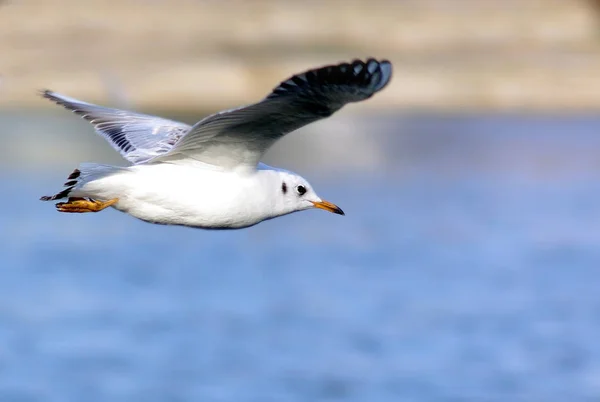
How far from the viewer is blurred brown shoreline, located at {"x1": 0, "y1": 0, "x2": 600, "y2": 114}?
2677 centimetres

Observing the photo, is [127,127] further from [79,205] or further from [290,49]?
[290,49]

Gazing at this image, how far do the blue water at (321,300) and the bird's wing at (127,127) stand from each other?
15.3 feet

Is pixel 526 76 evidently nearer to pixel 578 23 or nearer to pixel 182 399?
pixel 578 23

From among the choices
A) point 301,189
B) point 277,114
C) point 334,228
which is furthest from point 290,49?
point 277,114

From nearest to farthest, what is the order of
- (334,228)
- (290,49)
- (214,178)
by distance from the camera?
(214,178), (334,228), (290,49)

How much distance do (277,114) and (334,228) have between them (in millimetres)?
13062

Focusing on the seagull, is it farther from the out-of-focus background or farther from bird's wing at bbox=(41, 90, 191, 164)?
the out-of-focus background

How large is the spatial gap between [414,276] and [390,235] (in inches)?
80.9

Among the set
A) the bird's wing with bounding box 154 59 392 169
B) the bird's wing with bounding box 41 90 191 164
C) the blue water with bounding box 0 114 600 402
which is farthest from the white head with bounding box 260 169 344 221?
the blue water with bounding box 0 114 600 402

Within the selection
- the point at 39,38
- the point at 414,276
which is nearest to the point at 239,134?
the point at 414,276

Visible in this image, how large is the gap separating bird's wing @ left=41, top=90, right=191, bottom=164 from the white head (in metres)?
0.77

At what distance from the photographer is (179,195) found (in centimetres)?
743

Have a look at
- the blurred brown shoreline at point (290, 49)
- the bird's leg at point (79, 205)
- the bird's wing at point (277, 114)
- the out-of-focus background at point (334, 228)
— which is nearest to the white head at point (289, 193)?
the bird's wing at point (277, 114)

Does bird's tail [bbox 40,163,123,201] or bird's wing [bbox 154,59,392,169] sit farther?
bird's tail [bbox 40,163,123,201]
